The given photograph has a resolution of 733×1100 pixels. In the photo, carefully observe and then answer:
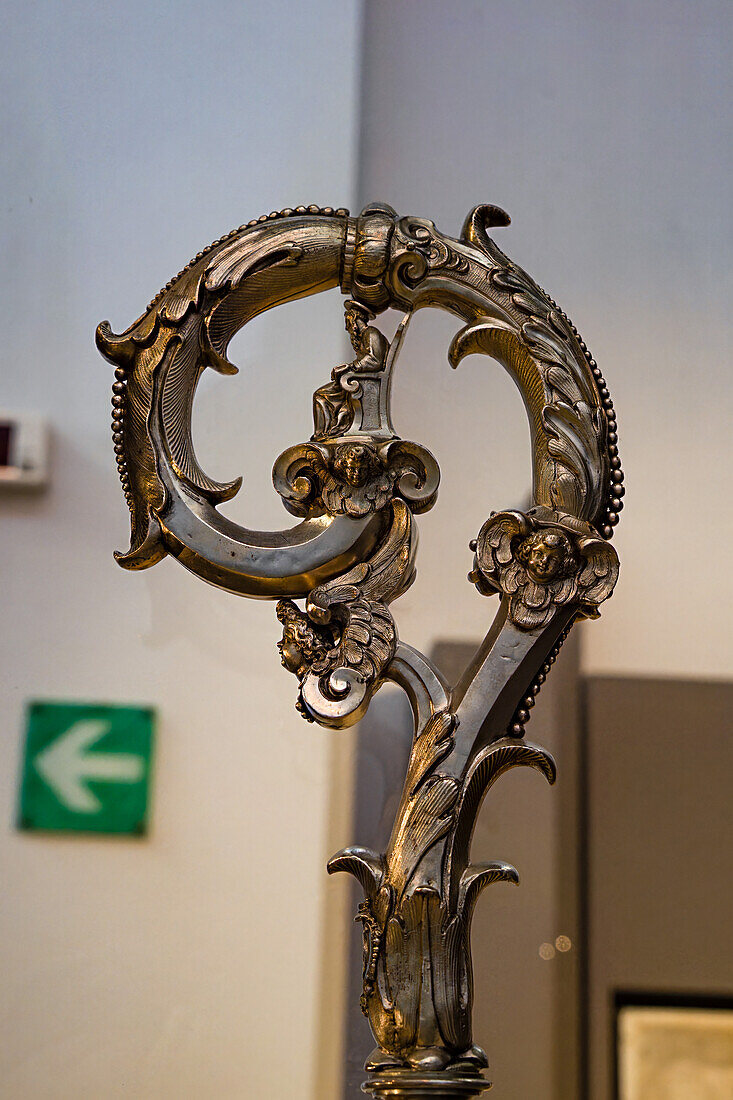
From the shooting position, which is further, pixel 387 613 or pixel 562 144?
pixel 562 144

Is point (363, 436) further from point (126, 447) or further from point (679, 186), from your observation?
point (679, 186)

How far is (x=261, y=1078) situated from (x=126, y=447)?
0.55m

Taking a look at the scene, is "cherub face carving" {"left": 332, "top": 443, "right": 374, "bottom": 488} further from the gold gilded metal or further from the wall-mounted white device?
the wall-mounted white device

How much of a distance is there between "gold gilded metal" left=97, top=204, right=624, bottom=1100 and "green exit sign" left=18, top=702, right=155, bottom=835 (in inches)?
14.8

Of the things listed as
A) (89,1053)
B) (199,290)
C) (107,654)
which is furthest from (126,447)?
(89,1053)

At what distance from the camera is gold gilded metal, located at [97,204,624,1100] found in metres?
0.66

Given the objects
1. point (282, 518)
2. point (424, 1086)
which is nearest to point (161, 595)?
point (282, 518)

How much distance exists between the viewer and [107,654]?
1086 mm

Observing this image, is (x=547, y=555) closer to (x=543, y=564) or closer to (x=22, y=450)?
(x=543, y=564)

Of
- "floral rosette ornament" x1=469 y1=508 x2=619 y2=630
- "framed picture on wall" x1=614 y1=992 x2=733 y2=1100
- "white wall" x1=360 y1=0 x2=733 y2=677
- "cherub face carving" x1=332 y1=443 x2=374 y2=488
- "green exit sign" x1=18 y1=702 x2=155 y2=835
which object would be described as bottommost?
"framed picture on wall" x1=614 y1=992 x2=733 y2=1100

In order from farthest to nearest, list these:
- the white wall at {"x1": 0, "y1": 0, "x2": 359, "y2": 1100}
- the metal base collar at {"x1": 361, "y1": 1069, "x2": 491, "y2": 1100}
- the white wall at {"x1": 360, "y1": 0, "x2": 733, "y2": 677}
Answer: the white wall at {"x1": 360, "y1": 0, "x2": 733, "y2": 677}
the white wall at {"x1": 0, "y1": 0, "x2": 359, "y2": 1100}
the metal base collar at {"x1": 361, "y1": 1069, "x2": 491, "y2": 1100}

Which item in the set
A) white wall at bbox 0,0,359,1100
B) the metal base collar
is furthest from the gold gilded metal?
white wall at bbox 0,0,359,1100

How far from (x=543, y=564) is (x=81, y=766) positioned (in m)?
0.52

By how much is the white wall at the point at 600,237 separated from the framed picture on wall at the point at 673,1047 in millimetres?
294
